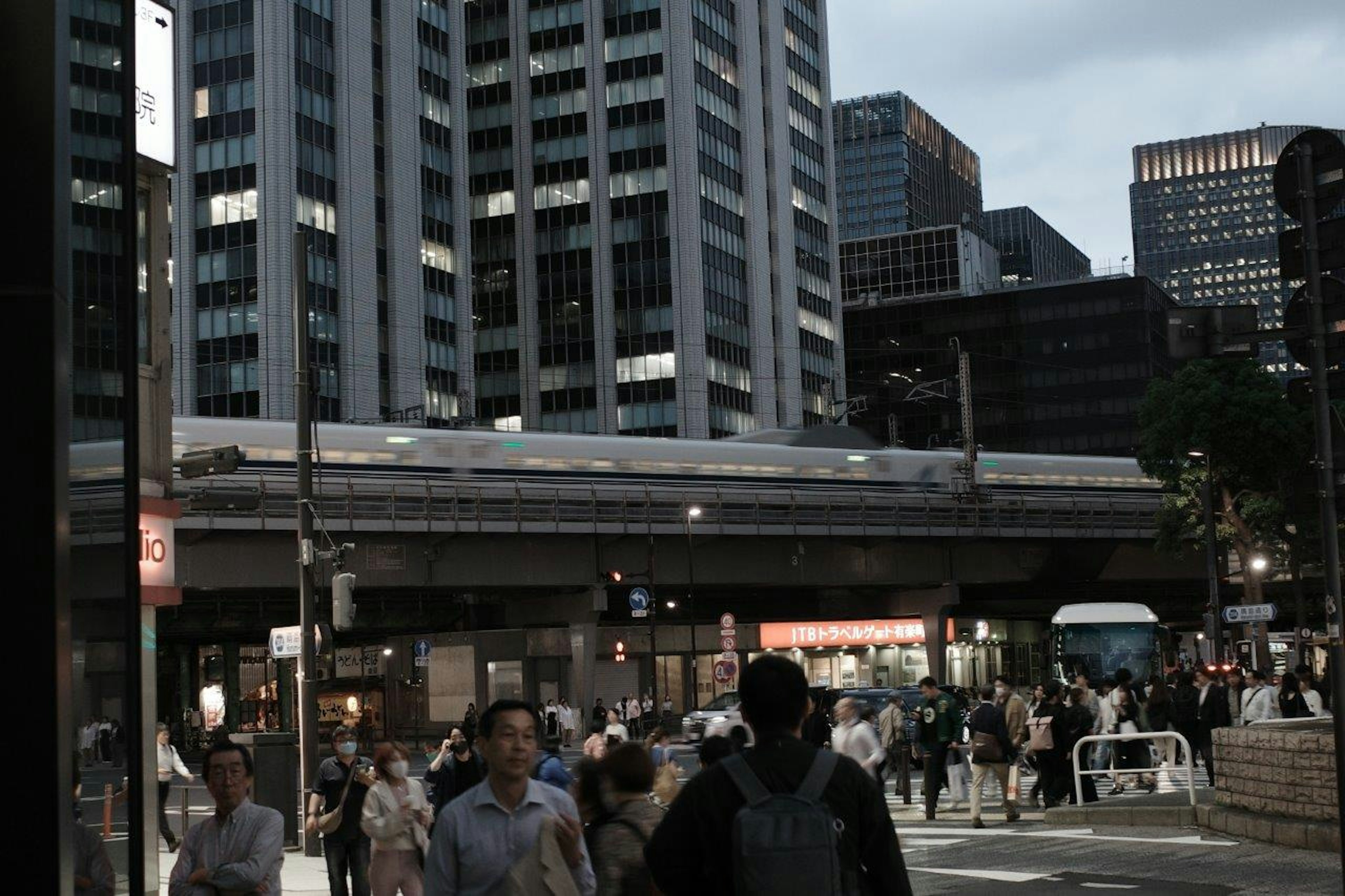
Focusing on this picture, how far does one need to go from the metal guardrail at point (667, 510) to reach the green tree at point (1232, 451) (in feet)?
15.9

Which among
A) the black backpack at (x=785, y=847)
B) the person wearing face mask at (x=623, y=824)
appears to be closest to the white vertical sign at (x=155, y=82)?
the person wearing face mask at (x=623, y=824)

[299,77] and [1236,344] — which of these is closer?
[1236,344]

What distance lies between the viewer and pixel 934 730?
71.8ft

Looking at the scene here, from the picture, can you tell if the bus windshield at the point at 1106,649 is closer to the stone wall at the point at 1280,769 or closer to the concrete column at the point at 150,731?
the stone wall at the point at 1280,769

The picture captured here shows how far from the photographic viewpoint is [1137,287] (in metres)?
139

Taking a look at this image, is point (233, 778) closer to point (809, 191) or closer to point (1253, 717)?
point (1253, 717)

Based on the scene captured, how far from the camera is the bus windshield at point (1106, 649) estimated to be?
49625 millimetres

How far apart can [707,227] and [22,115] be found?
360ft

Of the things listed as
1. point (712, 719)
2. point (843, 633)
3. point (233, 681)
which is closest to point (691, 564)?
point (712, 719)

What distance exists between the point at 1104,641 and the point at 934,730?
29.6 meters

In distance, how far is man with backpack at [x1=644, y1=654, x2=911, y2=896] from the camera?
442 cm

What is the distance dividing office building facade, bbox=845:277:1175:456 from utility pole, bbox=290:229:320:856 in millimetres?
117669

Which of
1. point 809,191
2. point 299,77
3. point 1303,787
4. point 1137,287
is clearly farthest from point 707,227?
point 1303,787

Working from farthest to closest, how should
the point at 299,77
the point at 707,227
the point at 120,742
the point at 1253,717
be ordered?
1. the point at 707,227
2. the point at 299,77
3. the point at 1253,717
4. the point at 120,742
